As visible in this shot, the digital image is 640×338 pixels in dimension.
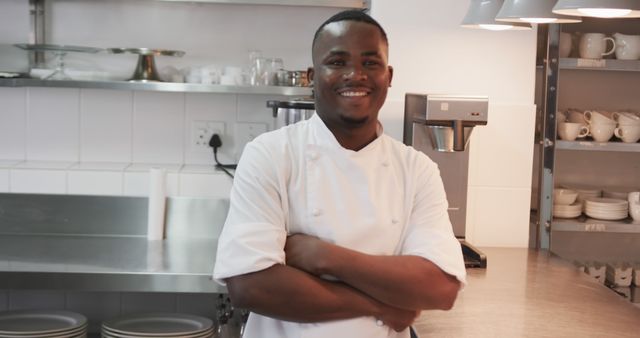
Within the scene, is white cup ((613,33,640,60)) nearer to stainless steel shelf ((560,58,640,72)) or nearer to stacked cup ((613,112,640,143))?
stainless steel shelf ((560,58,640,72))

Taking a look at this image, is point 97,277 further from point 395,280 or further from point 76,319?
point 395,280

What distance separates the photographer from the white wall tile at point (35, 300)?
3186 millimetres

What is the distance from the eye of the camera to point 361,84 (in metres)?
1.51

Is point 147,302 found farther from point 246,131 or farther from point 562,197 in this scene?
point 562,197

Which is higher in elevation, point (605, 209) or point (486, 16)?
point (486, 16)

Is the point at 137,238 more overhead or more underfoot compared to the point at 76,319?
more overhead

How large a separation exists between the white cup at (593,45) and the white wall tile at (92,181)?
1704 mm

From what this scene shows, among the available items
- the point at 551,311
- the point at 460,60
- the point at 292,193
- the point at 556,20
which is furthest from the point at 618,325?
the point at 460,60

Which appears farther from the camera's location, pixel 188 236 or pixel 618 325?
pixel 188 236

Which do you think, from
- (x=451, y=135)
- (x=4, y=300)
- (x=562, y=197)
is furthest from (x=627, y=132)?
(x=4, y=300)

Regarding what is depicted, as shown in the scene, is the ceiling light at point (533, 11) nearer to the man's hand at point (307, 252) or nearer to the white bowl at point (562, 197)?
the man's hand at point (307, 252)

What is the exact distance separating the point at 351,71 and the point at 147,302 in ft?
6.42

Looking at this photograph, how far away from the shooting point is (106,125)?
3244mm

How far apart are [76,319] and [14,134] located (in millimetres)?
817
